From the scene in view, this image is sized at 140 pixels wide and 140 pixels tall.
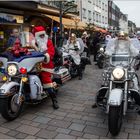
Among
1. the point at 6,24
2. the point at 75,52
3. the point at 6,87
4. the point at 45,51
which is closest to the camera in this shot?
the point at 6,87

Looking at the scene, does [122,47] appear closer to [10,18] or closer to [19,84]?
[19,84]

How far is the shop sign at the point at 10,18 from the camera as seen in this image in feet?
42.8

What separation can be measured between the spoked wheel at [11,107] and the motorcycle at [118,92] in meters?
1.46

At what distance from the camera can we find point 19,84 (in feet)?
16.3

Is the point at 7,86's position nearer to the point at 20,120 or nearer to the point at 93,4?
the point at 20,120

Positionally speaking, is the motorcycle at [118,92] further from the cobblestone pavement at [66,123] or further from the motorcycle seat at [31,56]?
the motorcycle seat at [31,56]

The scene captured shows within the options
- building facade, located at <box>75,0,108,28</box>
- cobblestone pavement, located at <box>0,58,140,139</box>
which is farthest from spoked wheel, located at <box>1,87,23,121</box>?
building facade, located at <box>75,0,108,28</box>

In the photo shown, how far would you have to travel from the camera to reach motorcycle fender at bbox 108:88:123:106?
3979mm

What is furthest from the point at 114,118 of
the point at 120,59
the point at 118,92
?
the point at 120,59

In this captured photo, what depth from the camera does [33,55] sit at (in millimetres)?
5047

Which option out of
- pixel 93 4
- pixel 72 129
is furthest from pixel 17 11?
pixel 93 4

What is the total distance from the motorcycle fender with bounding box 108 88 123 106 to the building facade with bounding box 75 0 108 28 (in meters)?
26.5

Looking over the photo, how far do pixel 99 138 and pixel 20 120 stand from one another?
1.55 m

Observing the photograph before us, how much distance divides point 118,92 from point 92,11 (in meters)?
33.2
